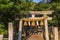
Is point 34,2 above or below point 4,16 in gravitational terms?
above

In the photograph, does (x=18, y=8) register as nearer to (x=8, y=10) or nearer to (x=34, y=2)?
(x=8, y=10)

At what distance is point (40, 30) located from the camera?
18.9ft

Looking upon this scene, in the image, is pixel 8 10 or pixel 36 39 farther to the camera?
pixel 36 39

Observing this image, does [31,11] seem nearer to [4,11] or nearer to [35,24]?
[35,24]

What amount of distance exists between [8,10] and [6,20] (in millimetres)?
522

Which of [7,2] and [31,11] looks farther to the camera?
[31,11]

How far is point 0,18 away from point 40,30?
4.02 ft

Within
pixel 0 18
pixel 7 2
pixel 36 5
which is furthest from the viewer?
pixel 36 5

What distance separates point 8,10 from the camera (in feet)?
16.2

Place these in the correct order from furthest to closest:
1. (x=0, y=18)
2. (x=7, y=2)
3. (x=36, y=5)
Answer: (x=36, y=5) → (x=0, y=18) → (x=7, y=2)

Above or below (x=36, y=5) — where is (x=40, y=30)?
below

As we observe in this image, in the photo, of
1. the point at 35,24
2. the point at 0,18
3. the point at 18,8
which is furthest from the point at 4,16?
the point at 35,24

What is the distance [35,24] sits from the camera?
16.9ft

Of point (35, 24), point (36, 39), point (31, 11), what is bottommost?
point (36, 39)
